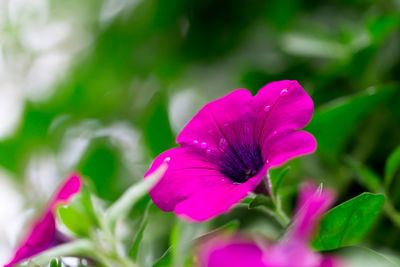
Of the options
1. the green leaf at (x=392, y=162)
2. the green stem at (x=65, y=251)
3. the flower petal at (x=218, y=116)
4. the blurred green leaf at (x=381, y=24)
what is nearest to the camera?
the green stem at (x=65, y=251)

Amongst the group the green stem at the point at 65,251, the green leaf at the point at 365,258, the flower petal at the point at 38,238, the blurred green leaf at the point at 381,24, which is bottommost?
the green leaf at the point at 365,258

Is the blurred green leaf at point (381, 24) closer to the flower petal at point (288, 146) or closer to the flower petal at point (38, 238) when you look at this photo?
the flower petal at point (288, 146)

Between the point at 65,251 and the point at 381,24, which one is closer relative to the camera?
the point at 65,251

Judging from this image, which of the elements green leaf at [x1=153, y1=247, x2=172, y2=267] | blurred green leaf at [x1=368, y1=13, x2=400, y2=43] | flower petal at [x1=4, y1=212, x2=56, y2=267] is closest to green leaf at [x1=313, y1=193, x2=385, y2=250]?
green leaf at [x1=153, y1=247, x2=172, y2=267]

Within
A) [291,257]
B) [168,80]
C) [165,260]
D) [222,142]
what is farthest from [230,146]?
[168,80]

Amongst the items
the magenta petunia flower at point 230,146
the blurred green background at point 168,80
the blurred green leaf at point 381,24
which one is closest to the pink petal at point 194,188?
the magenta petunia flower at point 230,146

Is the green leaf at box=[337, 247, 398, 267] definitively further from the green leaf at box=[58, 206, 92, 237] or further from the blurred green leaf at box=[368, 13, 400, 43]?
the blurred green leaf at box=[368, 13, 400, 43]

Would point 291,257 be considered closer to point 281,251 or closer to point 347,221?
point 281,251
